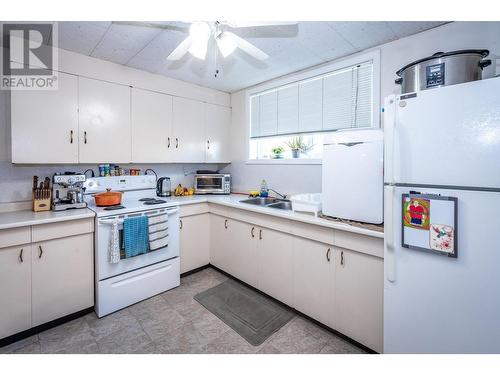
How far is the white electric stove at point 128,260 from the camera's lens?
216 centimetres

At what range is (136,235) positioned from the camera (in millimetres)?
2314

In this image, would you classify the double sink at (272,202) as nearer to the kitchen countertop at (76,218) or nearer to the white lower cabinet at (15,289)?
the kitchen countertop at (76,218)

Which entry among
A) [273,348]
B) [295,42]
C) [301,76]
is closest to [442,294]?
[273,348]

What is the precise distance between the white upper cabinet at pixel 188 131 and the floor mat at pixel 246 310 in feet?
5.66

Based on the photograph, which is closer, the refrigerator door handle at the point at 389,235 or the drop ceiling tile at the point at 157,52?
the refrigerator door handle at the point at 389,235

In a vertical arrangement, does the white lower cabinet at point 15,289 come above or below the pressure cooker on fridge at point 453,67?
below

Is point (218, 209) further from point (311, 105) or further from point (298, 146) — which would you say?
point (311, 105)

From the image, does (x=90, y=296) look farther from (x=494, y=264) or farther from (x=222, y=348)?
(x=494, y=264)

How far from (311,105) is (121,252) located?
250cm

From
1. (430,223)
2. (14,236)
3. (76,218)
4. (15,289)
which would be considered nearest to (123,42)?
(76,218)

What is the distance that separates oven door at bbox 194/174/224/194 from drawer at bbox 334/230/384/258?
6.40 feet

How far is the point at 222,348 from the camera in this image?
181 centimetres

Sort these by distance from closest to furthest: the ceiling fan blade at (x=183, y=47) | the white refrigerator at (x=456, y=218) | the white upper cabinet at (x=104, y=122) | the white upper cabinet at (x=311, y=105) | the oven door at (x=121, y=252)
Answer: the white refrigerator at (x=456, y=218) < the ceiling fan blade at (x=183, y=47) < the oven door at (x=121, y=252) < the white upper cabinet at (x=104, y=122) < the white upper cabinet at (x=311, y=105)

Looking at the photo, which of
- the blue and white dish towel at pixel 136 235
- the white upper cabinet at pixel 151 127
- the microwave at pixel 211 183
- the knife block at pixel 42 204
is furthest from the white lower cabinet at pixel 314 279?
the knife block at pixel 42 204
